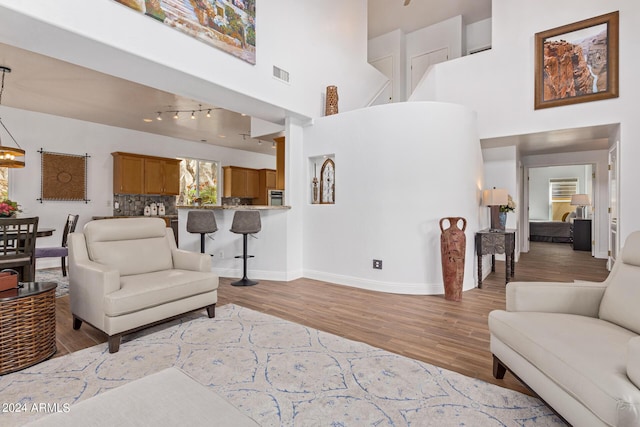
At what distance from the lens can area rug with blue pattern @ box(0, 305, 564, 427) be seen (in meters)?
1.66

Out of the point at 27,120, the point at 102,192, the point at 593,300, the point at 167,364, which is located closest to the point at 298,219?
the point at 167,364

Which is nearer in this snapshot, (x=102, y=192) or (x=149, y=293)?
(x=149, y=293)

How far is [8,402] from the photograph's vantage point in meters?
1.77

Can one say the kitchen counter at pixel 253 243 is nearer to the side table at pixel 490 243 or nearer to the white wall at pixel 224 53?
the white wall at pixel 224 53

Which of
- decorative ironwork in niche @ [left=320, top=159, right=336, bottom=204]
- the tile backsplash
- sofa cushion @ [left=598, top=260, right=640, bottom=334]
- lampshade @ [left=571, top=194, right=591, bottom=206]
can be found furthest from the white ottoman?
lampshade @ [left=571, top=194, right=591, bottom=206]

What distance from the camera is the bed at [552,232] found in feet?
31.0

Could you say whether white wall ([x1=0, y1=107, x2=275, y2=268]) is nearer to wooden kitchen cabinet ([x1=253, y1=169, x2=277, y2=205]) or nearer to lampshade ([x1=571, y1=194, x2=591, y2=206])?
wooden kitchen cabinet ([x1=253, y1=169, x2=277, y2=205])

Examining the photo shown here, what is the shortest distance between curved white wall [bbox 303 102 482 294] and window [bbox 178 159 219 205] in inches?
218

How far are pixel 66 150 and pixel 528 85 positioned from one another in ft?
27.7

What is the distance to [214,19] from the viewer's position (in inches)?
140

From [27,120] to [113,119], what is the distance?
4.49 feet

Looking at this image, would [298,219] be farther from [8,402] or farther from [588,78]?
[588,78]

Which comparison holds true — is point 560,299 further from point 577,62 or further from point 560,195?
point 560,195

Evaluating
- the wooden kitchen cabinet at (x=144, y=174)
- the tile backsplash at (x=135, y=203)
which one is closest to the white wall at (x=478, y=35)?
the wooden kitchen cabinet at (x=144, y=174)
